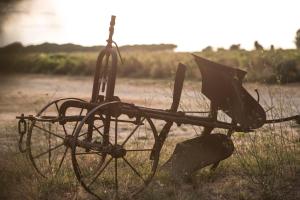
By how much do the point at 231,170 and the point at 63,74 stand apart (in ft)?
59.1

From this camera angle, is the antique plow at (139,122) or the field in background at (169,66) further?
the field in background at (169,66)

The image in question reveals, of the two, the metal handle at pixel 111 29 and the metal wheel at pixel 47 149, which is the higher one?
the metal handle at pixel 111 29

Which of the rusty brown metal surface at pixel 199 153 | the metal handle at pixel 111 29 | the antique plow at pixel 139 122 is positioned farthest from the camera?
the rusty brown metal surface at pixel 199 153

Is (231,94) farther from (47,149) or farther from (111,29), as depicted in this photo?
(47,149)

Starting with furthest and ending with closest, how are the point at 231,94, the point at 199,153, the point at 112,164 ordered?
the point at 112,164 < the point at 199,153 < the point at 231,94

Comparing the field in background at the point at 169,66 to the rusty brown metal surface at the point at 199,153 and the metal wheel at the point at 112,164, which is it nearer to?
the rusty brown metal surface at the point at 199,153

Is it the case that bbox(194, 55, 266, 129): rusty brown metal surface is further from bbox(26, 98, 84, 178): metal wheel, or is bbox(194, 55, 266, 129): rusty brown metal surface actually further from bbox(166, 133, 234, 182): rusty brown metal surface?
bbox(26, 98, 84, 178): metal wheel

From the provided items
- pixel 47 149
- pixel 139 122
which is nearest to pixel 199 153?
pixel 139 122

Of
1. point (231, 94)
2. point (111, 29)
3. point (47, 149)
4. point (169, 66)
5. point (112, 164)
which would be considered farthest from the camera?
point (169, 66)

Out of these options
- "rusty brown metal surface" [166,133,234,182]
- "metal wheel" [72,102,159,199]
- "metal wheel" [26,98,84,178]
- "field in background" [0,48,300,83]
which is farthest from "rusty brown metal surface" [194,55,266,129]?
"field in background" [0,48,300,83]

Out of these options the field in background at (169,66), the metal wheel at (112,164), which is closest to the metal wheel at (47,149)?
the metal wheel at (112,164)

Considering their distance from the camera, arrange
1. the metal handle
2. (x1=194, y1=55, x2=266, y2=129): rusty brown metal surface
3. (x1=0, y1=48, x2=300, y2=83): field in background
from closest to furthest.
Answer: the metal handle → (x1=194, y1=55, x2=266, y2=129): rusty brown metal surface → (x1=0, y1=48, x2=300, y2=83): field in background

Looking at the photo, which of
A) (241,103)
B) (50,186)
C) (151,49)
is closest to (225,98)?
(241,103)

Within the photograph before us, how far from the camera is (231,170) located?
5.12 meters
